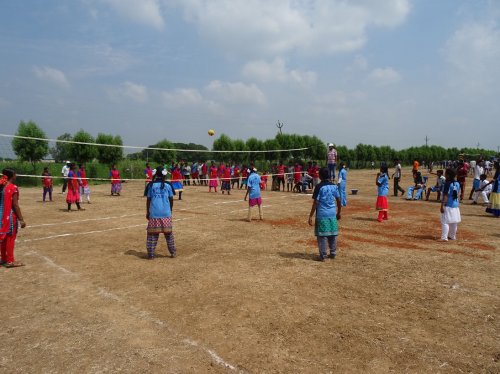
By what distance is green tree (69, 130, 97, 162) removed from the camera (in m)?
32.1

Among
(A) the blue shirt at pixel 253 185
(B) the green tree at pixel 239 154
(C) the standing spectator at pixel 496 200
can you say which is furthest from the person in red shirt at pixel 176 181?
(B) the green tree at pixel 239 154

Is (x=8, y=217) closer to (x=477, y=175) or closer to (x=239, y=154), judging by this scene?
(x=477, y=175)

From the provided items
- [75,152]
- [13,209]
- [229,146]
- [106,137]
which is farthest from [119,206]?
[229,146]

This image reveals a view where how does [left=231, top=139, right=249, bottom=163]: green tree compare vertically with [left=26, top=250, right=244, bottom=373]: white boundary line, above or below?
above

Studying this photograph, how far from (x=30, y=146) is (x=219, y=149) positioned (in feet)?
74.7

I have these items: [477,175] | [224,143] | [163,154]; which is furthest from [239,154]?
[477,175]

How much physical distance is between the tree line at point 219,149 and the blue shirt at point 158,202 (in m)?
7.92

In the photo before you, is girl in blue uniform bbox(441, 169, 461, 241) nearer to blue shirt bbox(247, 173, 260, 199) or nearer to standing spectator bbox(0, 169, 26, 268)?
blue shirt bbox(247, 173, 260, 199)

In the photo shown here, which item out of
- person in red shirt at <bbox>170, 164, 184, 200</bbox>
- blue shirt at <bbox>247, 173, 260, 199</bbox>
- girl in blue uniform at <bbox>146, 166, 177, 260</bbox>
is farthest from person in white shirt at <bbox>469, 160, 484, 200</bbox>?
girl in blue uniform at <bbox>146, 166, 177, 260</bbox>

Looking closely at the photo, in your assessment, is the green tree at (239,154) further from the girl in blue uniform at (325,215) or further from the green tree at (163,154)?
the girl in blue uniform at (325,215)

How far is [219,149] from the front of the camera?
47344 mm

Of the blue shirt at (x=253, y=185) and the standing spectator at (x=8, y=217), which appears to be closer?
the standing spectator at (x=8, y=217)

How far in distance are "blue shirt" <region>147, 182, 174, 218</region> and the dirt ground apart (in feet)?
3.12

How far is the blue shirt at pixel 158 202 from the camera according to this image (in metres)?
7.27
